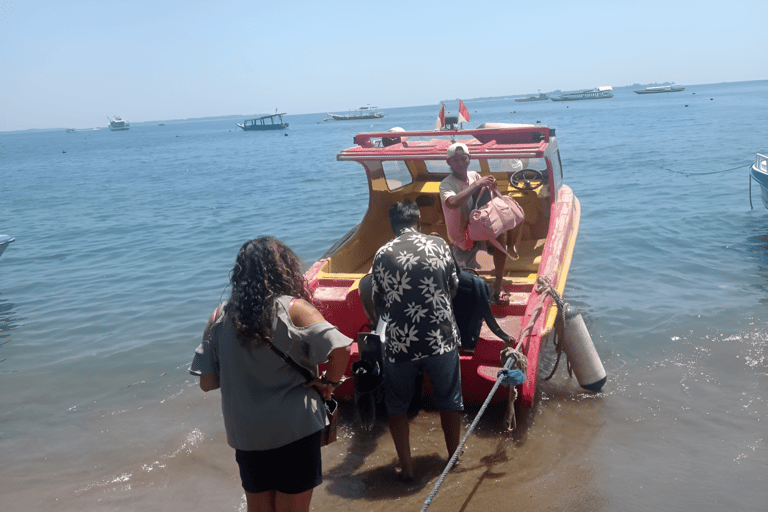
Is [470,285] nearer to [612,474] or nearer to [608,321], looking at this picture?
[612,474]

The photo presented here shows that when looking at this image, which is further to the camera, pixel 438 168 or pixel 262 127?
pixel 262 127

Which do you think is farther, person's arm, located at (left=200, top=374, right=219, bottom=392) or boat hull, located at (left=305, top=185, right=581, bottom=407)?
boat hull, located at (left=305, top=185, right=581, bottom=407)

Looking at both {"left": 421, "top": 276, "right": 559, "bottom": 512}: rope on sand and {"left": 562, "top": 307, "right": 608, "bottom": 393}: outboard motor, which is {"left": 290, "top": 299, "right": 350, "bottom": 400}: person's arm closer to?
{"left": 421, "top": 276, "right": 559, "bottom": 512}: rope on sand

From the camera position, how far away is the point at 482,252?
26.5 feet

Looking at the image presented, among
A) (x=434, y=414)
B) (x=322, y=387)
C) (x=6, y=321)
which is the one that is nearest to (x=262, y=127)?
(x=6, y=321)

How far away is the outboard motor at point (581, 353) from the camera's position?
5449mm

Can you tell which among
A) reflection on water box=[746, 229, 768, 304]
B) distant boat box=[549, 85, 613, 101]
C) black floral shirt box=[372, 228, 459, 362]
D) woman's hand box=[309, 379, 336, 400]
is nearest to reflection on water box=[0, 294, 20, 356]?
black floral shirt box=[372, 228, 459, 362]

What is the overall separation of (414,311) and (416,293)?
12cm

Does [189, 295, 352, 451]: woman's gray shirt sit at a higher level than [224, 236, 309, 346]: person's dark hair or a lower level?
lower

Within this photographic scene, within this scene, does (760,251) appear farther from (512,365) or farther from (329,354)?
(329,354)

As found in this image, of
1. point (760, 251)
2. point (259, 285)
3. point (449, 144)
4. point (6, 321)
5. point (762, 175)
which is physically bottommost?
point (760, 251)

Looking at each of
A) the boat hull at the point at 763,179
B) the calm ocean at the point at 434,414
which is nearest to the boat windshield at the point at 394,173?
the calm ocean at the point at 434,414

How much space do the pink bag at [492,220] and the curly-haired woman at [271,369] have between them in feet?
9.17

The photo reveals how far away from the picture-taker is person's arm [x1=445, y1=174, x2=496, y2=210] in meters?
5.21
